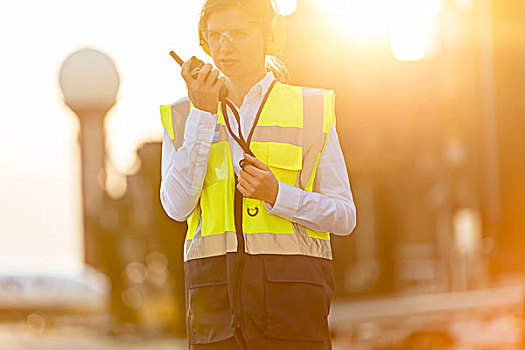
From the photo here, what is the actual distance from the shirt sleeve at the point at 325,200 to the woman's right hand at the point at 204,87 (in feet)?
0.89

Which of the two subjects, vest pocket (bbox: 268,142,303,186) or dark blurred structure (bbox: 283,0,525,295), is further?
dark blurred structure (bbox: 283,0,525,295)

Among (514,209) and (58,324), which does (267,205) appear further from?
(58,324)

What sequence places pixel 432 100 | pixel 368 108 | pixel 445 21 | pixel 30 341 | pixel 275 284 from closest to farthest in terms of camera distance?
pixel 275 284 < pixel 30 341 < pixel 368 108 < pixel 432 100 < pixel 445 21

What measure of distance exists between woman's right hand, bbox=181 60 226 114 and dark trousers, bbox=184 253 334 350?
39 centimetres

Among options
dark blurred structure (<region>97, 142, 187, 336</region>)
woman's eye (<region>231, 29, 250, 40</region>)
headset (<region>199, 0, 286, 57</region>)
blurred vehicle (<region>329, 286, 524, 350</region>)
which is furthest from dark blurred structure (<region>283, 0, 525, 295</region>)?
woman's eye (<region>231, 29, 250, 40</region>)

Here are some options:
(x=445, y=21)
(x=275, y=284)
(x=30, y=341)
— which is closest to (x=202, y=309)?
(x=275, y=284)

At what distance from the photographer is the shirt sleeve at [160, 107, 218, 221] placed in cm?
287

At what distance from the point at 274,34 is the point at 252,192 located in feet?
1.62

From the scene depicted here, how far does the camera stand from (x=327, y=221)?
292cm

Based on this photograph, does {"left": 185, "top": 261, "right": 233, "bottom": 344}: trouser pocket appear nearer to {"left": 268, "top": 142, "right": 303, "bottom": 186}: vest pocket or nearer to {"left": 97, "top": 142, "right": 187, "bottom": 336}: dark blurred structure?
{"left": 268, "top": 142, "right": 303, "bottom": 186}: vest pocket

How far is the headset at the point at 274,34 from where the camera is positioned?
3027mm

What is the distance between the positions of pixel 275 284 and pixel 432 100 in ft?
160

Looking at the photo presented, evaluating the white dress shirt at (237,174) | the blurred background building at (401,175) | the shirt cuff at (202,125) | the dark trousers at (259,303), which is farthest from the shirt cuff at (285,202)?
the blurred background building at (401,175)

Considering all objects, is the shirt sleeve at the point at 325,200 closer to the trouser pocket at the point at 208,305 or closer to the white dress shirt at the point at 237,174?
the white dress shirt at the point at 237,174
